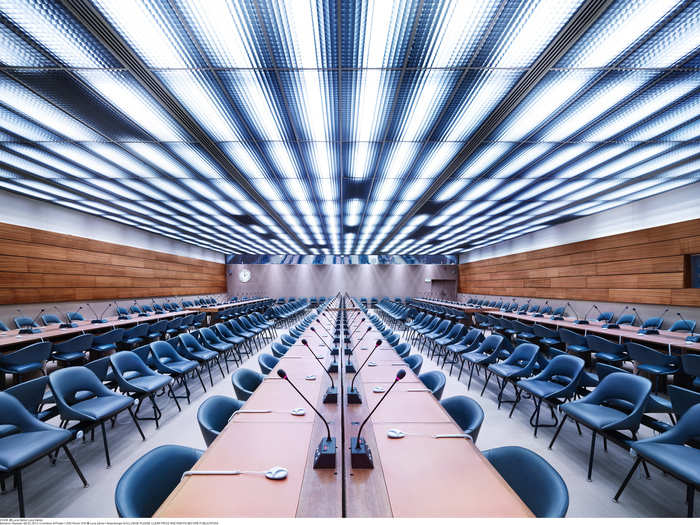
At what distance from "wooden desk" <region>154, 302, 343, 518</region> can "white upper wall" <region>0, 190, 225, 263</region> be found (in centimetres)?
933

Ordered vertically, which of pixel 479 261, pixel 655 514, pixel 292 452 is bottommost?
pixel 655 514

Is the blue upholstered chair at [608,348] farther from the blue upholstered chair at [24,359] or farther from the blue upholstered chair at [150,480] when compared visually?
the blue upholstered chair at [24,359]

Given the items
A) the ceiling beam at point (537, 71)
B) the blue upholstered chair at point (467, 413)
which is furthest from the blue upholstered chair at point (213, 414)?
the ceiling beam at point (537, 71)

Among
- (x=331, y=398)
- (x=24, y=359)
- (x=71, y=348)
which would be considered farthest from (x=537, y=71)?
(x=71, y=348)

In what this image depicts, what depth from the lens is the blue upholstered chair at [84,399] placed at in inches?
99.7

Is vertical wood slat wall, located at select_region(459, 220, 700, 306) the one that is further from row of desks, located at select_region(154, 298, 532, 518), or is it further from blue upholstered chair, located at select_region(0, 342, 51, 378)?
blue upholstered chair, located at select_region(0, 342, 51, 378)

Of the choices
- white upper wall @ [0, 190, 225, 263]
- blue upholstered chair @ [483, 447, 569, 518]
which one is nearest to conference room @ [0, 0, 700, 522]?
blue upholstered chair @ [483, 447, 569, 518]

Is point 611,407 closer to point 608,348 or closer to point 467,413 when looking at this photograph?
point 467,413

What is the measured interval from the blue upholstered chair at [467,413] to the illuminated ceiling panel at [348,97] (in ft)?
10.3

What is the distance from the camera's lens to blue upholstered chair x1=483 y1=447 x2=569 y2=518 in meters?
1.29

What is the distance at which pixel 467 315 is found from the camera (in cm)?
1020

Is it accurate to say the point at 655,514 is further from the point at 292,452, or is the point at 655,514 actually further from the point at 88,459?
the point at 88,459

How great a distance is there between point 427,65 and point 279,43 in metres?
1.44

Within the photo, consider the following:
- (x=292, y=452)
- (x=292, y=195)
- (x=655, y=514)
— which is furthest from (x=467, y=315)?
(x=292, y=452)
